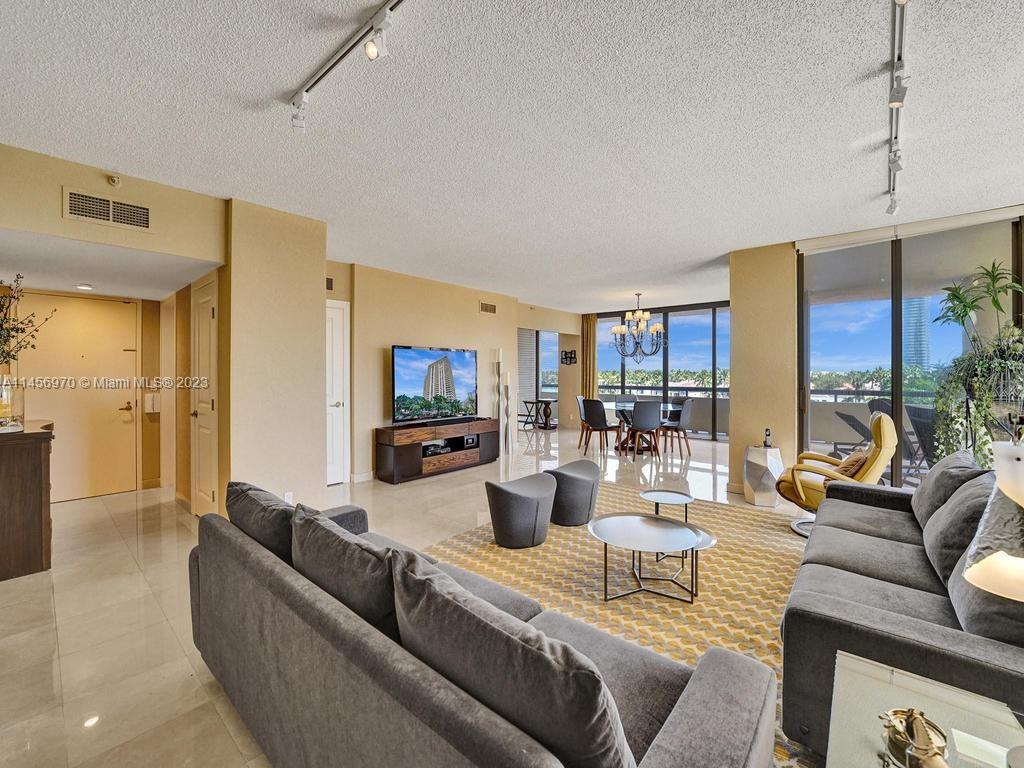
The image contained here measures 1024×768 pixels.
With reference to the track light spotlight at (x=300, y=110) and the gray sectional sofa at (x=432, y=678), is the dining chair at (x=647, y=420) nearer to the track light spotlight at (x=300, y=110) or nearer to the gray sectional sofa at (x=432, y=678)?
the gray sectional sofa at (x=432, y=678)

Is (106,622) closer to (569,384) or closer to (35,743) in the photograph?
(35,743)

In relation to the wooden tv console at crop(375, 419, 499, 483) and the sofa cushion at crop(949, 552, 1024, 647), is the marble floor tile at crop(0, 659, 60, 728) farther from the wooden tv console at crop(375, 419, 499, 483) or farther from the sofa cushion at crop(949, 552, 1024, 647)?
the wooden tv console at crop(375, 419, 499, 483)

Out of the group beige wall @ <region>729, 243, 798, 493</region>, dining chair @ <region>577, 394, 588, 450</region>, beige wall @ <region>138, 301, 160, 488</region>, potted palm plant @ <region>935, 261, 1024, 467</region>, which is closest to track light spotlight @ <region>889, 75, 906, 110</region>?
potted palm plant @ <region>935, 261, 1024, 467</region>

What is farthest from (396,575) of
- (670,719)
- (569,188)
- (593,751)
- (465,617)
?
(569,188)

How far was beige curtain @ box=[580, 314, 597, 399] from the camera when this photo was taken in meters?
10.7

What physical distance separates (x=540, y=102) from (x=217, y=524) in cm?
244

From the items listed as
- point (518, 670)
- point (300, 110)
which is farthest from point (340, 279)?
point (518, 670)

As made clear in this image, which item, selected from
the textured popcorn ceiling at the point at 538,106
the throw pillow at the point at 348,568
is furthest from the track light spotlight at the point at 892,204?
the throw pillow at the point at 348,568

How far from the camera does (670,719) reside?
1076mm

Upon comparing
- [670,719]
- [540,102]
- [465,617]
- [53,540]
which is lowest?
[53,540]

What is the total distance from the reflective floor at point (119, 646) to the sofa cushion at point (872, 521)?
5.05 feet

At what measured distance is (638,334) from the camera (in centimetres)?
799

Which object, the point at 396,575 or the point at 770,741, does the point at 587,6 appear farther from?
the point at 770,741

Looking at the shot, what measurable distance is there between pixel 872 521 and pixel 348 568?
2.96 m
